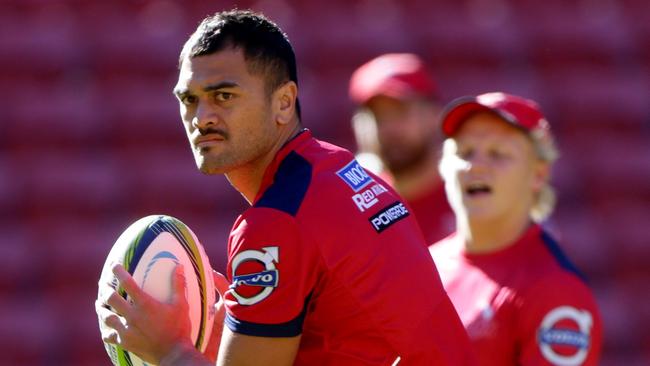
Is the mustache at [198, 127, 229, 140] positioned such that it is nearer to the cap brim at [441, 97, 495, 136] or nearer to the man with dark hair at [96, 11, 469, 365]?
the man with dark hair at [96, 11, 469, 365]

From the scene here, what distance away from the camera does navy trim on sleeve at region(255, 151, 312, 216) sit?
2.73 m

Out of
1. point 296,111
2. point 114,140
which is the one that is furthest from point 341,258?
point 114,140

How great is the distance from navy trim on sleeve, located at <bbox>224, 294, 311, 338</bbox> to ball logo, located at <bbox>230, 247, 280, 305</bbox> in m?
0.05

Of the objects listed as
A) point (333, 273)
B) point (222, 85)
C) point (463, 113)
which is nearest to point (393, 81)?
point (463, 113)

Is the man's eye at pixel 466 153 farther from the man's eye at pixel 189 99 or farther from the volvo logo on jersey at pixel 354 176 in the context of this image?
the man's eye at pixel 189 99

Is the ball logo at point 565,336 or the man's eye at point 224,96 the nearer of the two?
the man's eye at point 224,96

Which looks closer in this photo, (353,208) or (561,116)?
(353,208)

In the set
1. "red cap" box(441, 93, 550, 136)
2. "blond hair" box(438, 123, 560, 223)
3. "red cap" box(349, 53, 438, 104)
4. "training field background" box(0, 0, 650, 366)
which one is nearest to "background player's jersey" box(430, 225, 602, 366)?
"blond hair" box(438, 123, 560, 223)

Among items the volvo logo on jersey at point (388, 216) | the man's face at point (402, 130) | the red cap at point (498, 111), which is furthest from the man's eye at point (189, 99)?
the man's face at point (402, 130)

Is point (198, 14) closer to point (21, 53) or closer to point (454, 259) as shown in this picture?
point (21, 53)

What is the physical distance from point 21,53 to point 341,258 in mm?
5506

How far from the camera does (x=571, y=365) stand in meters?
3.69

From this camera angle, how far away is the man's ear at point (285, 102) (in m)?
2.96

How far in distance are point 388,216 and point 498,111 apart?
1.28m
